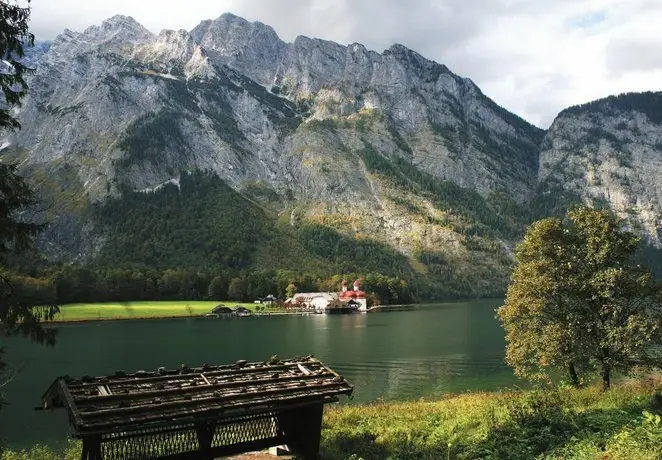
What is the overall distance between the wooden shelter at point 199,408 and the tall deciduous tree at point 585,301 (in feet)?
67.1


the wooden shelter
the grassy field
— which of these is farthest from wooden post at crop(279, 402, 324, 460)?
the grassy field

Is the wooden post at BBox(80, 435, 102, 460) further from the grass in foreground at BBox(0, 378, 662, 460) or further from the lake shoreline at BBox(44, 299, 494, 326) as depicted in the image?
the lake shoreline at BBox(44, 299, 494, 326)

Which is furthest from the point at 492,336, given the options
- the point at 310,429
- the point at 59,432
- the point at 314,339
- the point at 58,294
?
the point at 58,294

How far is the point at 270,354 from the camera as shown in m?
78.3

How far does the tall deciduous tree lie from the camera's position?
32656 millimetres

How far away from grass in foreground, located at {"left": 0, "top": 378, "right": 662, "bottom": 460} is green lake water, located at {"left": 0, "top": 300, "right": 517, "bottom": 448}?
840 inches

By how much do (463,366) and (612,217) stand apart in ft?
124

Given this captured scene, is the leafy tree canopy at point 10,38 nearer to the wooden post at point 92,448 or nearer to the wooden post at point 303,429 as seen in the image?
the wooden post at point 92,448

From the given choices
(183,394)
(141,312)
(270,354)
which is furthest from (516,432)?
(141,312)

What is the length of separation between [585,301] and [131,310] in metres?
152

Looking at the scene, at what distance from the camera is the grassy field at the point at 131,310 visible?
146750 mm

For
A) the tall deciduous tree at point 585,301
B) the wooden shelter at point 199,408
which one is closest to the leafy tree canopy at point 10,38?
the wooden shelter at point 199,408

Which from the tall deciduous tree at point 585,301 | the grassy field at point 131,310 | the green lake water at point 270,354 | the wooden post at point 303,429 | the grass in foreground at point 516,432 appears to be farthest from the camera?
the grassy field at point 131,310

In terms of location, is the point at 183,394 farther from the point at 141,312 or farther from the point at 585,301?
the point at 141,312
